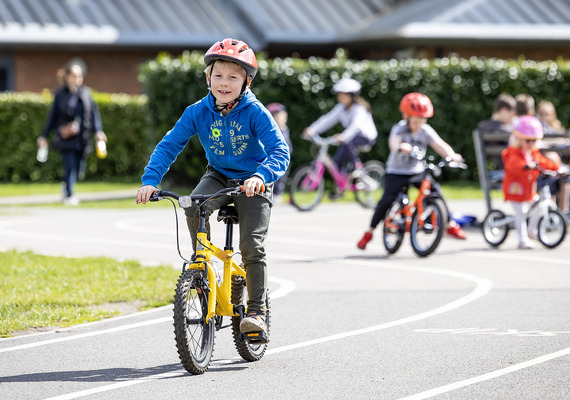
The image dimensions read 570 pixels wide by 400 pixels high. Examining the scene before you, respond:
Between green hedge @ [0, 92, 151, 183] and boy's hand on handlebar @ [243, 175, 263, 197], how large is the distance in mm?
15811

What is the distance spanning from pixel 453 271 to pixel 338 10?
1953 cm

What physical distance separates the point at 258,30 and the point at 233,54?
2211 cm

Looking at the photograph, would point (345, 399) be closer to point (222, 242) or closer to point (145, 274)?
point (145, 274)

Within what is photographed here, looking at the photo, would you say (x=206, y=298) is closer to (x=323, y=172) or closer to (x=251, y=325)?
(x=251, y=325)

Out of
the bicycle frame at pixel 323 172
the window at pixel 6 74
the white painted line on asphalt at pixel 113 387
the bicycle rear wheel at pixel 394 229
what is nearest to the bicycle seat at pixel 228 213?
the white painted line on asphalt at pixel 113 387

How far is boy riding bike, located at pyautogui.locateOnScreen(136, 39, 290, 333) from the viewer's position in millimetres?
6363

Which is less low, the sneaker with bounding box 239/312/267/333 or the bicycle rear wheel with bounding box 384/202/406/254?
the bicycle rear wheel with bounding box 384/202/406/254

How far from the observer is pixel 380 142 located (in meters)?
21.6

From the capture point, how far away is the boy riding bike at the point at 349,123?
17.3 metres

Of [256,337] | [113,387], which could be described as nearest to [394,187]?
[256,337]

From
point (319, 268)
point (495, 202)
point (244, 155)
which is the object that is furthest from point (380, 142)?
point (244, 155)

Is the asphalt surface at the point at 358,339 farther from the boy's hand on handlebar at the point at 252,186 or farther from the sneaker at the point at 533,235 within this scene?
the boy's hand on handlebar at the point at 252,186

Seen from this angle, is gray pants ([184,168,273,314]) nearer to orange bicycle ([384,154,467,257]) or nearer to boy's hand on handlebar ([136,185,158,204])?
boy's hand on handlebar ([136,185,158,204])

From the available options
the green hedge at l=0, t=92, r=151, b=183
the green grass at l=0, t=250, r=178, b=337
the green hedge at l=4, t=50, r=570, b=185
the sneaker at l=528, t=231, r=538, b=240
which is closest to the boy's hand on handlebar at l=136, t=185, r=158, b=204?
the green grass at l=0, t=250, r=178, b=337
